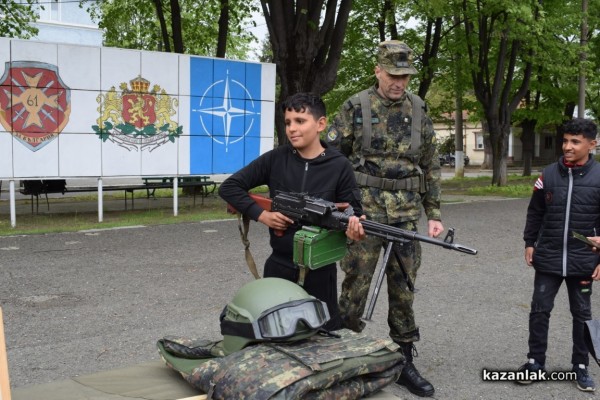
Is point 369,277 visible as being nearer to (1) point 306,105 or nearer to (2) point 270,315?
(1) point 306,105

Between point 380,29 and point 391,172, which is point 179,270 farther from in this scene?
point 380,29

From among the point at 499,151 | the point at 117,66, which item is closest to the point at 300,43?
the point at 117,66

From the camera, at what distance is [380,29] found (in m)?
22.7

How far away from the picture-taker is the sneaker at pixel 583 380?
4.45 meters

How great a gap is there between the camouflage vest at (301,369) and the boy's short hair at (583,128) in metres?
2.15

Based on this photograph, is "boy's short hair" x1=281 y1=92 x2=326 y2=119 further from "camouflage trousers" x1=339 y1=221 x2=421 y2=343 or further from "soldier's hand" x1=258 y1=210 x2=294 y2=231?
"camouflage trousers" x1=339 y1=221 x2=421 y2=343

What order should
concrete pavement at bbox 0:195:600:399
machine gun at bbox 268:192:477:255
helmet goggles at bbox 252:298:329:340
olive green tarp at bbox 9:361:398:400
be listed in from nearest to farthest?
helmet goggles at bbox 252:298:329:340 < olive green tarp at bbox 9:361:398:400 < machine gun at bbox 268:192:477:255 < concrete pavement at bbox 0:195:600:399

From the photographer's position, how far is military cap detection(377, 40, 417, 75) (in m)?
4.24

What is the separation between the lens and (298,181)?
383cm

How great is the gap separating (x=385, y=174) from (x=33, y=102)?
9.11 meters

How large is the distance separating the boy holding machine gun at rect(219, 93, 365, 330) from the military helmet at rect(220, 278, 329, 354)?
530mm

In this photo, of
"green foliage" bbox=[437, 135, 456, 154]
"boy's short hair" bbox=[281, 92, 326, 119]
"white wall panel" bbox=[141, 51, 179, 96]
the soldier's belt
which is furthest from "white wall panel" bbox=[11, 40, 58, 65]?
"green foliage" bbox=[437, 135, 456, 154]

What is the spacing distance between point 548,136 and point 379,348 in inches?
2391

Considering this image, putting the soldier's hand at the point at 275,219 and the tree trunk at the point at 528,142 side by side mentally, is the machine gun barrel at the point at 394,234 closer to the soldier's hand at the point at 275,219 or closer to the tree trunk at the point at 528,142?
the soldier's hand at the point at 275,219
